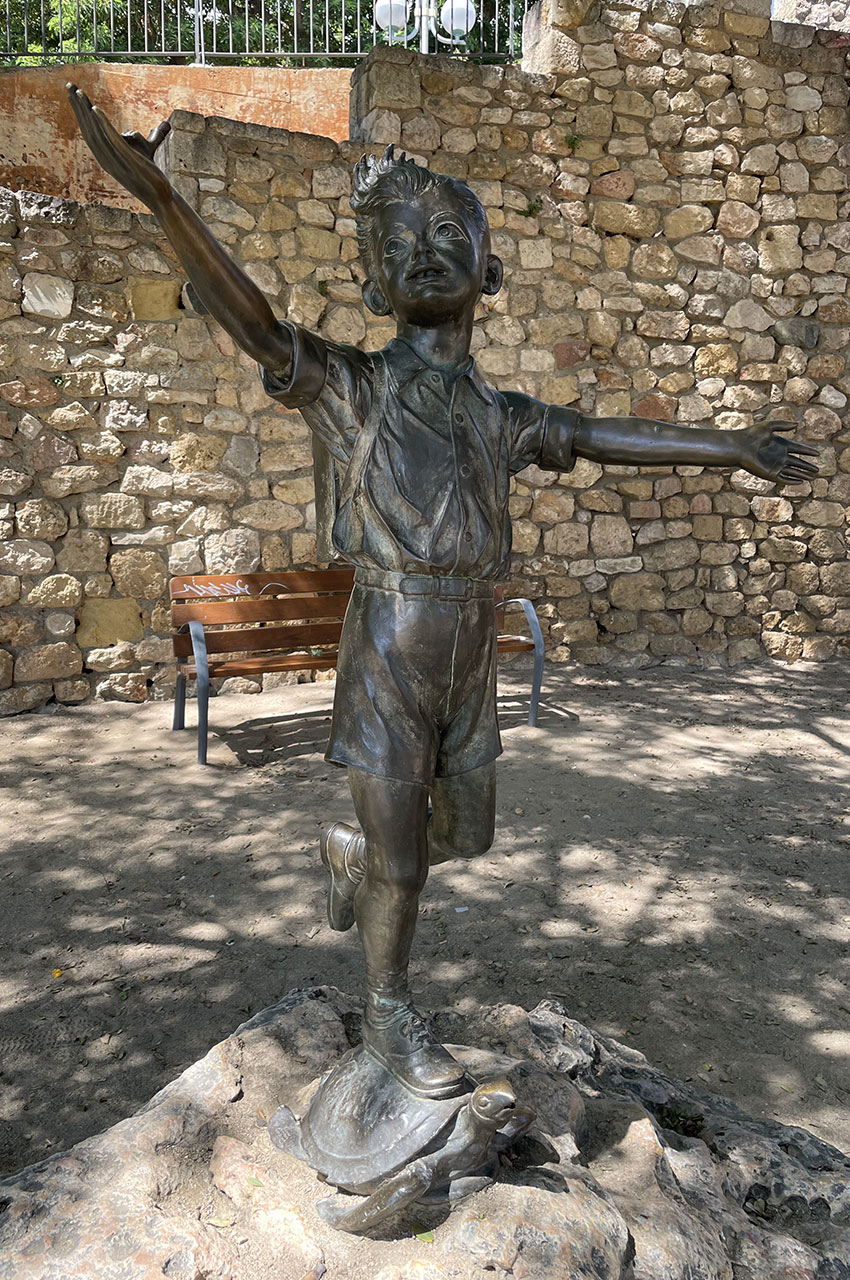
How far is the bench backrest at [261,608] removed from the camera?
525 centimetres

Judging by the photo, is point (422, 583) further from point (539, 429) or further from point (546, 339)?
point (546, 339)

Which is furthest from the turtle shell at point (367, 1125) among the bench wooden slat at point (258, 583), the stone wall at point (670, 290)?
the stone wall at point (670, 290)

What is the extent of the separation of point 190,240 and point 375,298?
410 millimetres

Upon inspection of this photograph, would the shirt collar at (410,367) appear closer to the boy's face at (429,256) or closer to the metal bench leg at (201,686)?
the boy's face at (429,256)

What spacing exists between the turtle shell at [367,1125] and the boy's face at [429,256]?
1.35 meters

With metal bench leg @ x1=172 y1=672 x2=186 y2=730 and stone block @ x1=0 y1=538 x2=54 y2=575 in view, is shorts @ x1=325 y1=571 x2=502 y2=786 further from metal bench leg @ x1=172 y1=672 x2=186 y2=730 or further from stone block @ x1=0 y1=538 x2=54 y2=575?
stone block @ x1=0 y1=538 x2=54 y2=575

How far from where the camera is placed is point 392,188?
1.79 m

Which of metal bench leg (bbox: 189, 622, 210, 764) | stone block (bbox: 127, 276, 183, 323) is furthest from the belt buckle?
stone block (bbox: 127, 276, 183, 323)

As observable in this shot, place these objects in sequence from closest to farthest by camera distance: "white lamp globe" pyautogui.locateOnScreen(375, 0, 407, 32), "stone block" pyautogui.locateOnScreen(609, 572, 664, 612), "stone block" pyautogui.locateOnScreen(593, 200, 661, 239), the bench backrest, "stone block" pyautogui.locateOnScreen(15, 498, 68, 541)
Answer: the bench backrest → "stone block" pyautogui.locateOnScreen(15, 498, 68, 541) → "stone block" pyautogui.locateOnScreen(593, 200, 661, 239) → "stone block" pyautogui.locateOnScreen(609, 572, 664, 612) → "white lamp globe" pyautogui.locateOnScreen(375, 0, 407, 32)

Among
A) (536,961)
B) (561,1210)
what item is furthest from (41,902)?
(561,1210)

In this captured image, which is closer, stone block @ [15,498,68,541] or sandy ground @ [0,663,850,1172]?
sandy ground @ [0,663,850,1172]

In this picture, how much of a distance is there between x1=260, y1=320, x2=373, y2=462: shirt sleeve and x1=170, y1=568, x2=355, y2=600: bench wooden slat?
12.6 feet

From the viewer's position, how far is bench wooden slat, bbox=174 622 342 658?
5137mm

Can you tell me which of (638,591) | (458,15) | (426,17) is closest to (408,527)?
(638,591)
